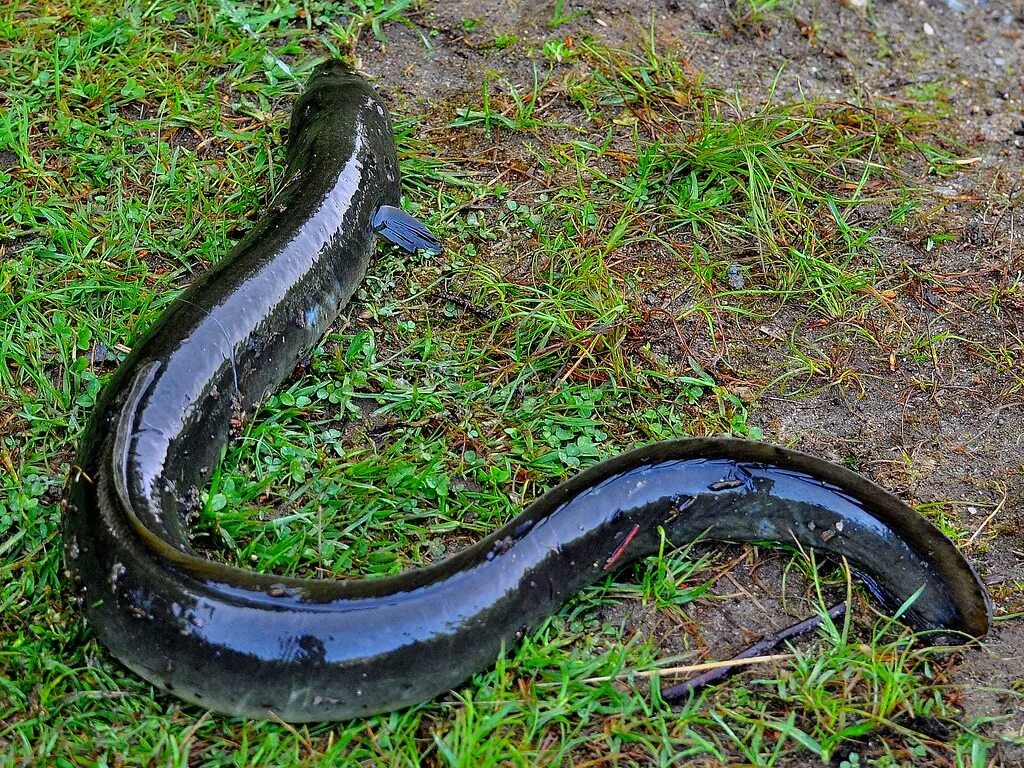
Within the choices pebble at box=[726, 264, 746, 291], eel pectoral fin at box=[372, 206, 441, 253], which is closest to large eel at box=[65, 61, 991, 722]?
eel pectoral fin at box=[372, 206, 441, 253]

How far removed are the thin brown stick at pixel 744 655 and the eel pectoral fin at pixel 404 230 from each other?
2084mm

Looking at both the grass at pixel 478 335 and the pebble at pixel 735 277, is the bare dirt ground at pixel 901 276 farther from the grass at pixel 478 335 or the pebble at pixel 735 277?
the pebble at pixel 735 277

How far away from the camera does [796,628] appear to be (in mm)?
3004

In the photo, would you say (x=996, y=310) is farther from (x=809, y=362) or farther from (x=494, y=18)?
(x=494, y=18)

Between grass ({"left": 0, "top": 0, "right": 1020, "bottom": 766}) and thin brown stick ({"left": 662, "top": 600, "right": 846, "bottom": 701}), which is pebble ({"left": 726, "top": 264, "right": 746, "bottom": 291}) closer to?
grass ({"left": 0, "top": 0, "right": 1020, "bottom": 766})

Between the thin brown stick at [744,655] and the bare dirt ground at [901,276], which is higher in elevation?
the bare dirt ground at [901,276]

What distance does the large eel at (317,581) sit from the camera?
2.73 m

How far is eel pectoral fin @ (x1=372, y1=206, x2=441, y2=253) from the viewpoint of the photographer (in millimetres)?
4125

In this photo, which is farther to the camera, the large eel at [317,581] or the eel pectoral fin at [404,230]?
the eel pectoral fin at [404,230]

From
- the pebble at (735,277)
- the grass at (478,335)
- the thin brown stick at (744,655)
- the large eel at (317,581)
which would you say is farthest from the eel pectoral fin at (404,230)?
the thin brown stick at (744,655)

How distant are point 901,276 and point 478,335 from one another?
181 centimetres

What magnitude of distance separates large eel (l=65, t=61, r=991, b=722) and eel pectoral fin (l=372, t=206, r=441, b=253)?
A: 1.24 ft

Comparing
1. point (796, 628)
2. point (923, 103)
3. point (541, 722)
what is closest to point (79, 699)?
point (541, 722)

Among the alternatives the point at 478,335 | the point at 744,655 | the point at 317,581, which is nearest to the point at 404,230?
the point at 478,335
